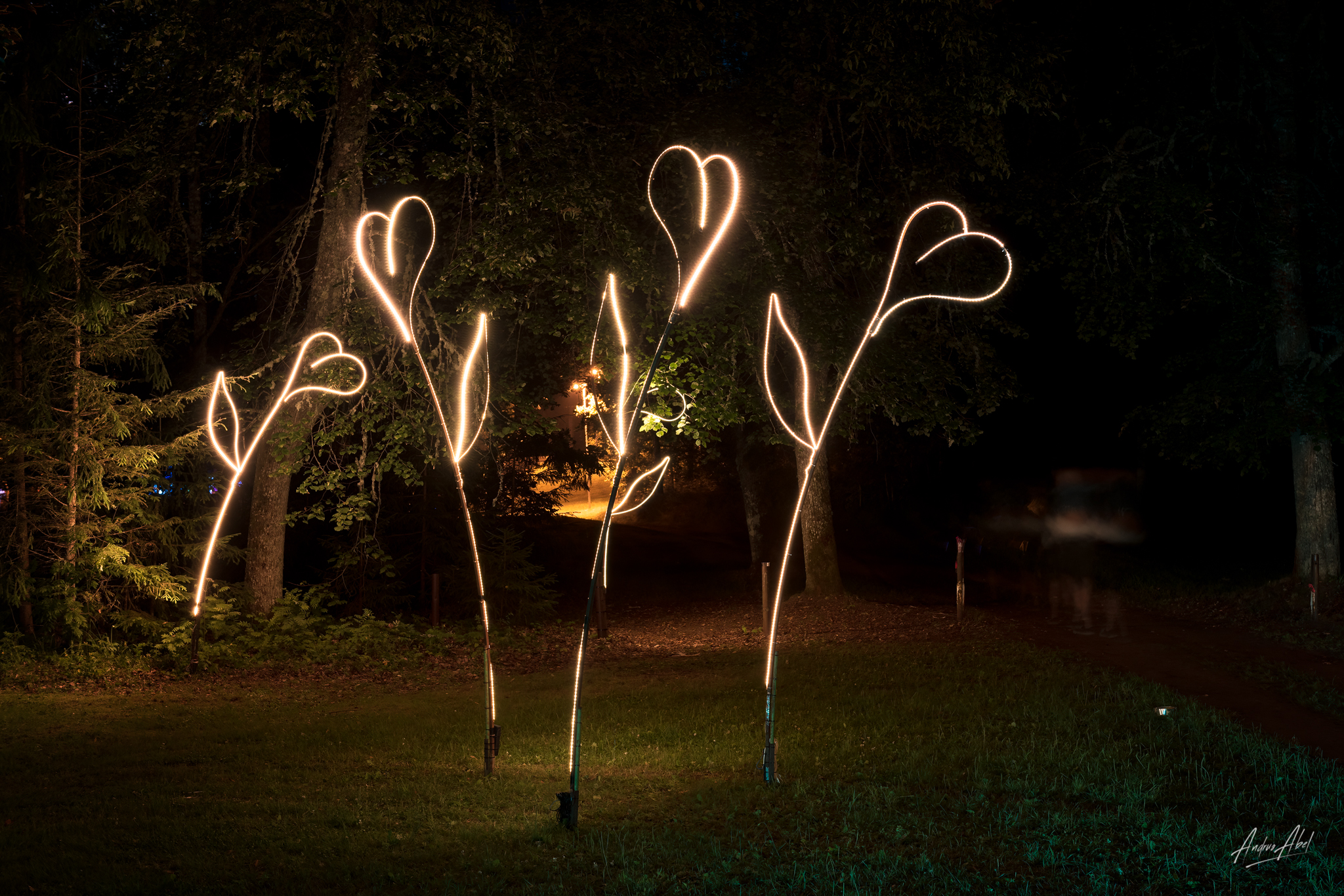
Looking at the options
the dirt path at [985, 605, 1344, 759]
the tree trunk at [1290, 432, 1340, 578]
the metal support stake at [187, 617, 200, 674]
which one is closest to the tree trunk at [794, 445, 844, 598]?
the dirt path at [985, 605, 1344, 759]

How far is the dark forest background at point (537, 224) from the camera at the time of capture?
12.7 m

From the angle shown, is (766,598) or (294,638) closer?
(294,638)

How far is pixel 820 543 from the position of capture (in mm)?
18891

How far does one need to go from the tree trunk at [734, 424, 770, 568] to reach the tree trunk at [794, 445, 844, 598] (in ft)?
18.2

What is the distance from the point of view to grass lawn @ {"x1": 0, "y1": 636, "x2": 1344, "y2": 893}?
5.45 meters

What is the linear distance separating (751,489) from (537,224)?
1291 centimetres

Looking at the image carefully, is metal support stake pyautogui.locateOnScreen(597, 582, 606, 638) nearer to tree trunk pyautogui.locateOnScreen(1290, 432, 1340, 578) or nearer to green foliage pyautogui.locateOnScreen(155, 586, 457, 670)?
green foliage pyautogui.locateOnScreen(155, 586, 457, 670)

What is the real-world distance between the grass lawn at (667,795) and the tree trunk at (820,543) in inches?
291

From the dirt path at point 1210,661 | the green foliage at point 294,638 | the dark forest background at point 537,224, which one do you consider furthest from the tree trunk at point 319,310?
the dirt path at point 1210,661

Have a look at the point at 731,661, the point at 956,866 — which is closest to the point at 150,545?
the point at 731,661

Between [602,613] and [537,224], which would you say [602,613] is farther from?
[537,224]

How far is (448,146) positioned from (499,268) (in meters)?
4.88

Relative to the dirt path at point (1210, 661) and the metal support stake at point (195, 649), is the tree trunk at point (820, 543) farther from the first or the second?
the metal support stake at point (195, 649)

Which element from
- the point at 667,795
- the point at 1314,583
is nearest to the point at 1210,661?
the point at 1314,583
